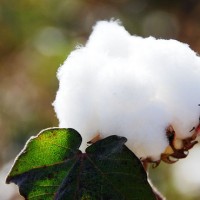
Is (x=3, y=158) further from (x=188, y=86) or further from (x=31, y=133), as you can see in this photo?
(x=188, y=86)

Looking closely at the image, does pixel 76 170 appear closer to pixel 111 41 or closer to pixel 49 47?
pixel 111 41

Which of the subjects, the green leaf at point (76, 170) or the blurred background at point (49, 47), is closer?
the green leaf at point (76, 170)

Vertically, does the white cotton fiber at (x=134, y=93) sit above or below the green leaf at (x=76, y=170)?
above

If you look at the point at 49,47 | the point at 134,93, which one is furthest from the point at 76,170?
the point at 49,47

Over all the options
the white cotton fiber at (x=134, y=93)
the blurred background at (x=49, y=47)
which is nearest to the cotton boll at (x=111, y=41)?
the white cotton fiber at (x=134, y=93)

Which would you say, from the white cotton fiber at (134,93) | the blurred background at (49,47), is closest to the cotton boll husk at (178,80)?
the white cotton fiber at (134,93)

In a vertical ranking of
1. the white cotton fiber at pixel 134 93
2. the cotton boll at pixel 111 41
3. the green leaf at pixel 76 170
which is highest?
the cotton boll at pixel 111 41

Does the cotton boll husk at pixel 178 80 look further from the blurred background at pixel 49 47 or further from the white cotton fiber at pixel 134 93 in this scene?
the blurred background at pixel 49 47

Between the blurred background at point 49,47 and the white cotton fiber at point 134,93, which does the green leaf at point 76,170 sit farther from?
the blurred background at point 49,47
